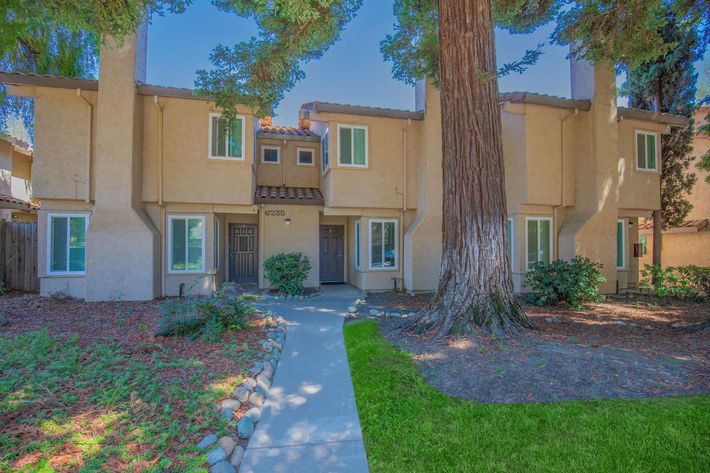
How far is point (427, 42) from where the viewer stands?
30.4 feet

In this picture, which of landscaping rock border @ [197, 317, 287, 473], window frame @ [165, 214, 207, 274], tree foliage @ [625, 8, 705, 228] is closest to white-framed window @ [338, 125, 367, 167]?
window frame @ [165, 214, 207, 274]

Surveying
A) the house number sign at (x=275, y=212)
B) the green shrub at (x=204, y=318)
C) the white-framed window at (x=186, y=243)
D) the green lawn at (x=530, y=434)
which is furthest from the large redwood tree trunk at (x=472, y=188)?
the white-framed window at (x=186, y=243)

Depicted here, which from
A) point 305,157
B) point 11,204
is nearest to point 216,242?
point 305,157

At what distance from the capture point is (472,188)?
6508 mm

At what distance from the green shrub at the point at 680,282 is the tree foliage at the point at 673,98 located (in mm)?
4360

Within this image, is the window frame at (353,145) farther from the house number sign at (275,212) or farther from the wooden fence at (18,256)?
the wooden fence at (18,256)

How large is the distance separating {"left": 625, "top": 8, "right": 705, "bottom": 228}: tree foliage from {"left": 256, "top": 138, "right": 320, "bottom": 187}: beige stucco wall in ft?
42.0

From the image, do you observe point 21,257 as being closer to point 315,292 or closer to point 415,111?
point 315,292

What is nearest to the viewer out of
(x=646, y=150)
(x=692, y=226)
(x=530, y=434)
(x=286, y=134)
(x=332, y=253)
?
(x=530, y=434)

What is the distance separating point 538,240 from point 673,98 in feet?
27.6

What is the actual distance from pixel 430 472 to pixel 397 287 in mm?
9935

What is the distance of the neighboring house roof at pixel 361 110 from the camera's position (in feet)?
38.4

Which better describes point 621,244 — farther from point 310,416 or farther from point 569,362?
point 310,416

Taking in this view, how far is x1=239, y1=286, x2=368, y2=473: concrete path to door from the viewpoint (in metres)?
3.37
